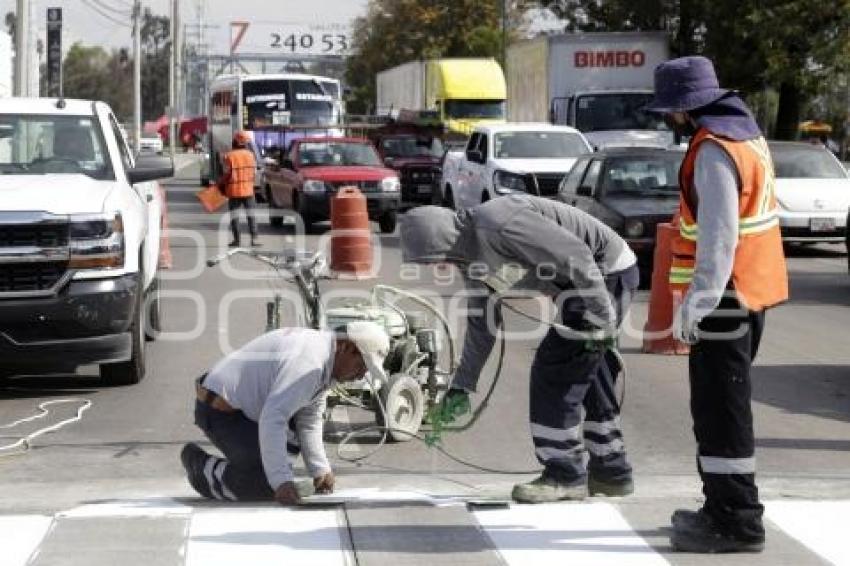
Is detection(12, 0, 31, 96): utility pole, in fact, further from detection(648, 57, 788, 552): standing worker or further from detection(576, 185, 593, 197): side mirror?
detection(648, 57, 788, 552): standing worker

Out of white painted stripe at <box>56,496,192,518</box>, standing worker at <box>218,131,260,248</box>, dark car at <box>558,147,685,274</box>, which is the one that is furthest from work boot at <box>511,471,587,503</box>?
standing worker at <box>218,131,260,248</box>

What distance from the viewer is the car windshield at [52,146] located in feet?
38.2

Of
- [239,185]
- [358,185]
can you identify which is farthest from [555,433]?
[358,185]

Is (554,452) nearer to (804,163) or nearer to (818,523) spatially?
(818,523)

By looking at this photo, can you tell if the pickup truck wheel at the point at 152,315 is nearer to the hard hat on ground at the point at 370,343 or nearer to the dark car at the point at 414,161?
the hard hat on ground at the point at 370,343

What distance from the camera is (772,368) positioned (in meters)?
12.2

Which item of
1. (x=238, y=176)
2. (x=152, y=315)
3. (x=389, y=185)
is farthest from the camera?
(x=389, y=185)

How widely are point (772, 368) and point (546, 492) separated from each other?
17.4 feet

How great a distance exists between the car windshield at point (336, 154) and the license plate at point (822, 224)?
9.01 m

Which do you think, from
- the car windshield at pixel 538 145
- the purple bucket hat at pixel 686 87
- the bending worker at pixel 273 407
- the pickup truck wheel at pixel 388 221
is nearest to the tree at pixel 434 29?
the pickup truck wheel at pixel 388 221

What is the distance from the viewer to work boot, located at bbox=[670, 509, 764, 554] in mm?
6516

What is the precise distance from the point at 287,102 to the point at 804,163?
70.2 ft

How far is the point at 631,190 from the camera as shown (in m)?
18.6

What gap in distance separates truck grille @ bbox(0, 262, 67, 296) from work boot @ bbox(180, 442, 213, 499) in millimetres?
3167
